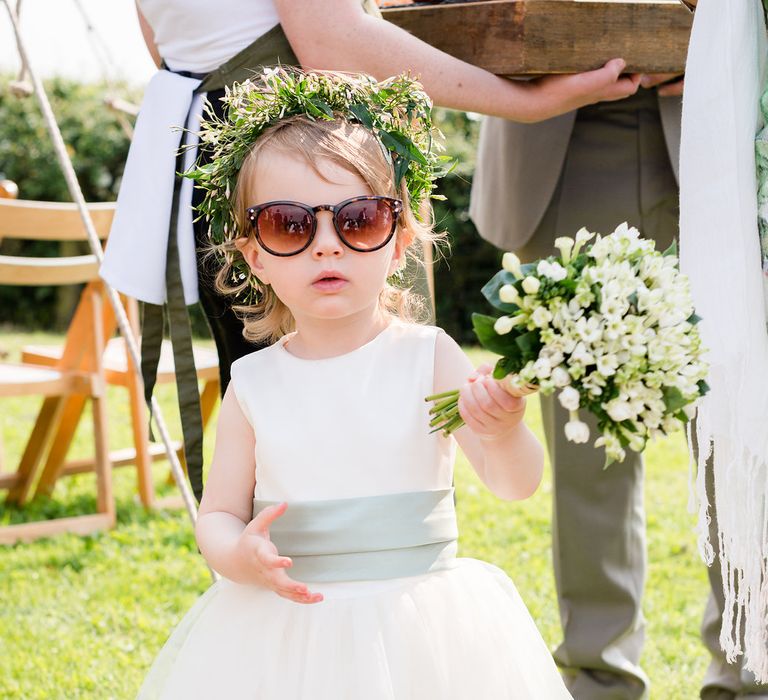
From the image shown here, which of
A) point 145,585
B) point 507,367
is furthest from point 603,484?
point 145,585

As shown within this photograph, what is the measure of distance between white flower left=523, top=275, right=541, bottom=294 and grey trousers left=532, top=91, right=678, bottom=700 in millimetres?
1577

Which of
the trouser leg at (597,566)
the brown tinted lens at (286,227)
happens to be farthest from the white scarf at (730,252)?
the trouser leg at (597,566)

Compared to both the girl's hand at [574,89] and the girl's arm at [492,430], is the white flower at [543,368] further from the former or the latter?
the girl's hand at [574,89]

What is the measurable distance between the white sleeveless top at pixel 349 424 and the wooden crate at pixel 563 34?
31.3 inches

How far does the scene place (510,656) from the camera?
185cm

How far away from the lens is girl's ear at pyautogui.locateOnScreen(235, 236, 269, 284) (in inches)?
80.6

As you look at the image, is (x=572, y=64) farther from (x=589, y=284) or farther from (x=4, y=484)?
(x=4, y=484)

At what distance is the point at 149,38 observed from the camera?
261cm

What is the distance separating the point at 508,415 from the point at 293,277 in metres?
0.50

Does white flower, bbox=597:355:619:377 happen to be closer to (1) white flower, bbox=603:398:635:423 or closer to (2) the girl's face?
(1) white flower, bbox=603:398:635:423

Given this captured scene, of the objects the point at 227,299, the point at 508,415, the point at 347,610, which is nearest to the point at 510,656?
the point at 347,610

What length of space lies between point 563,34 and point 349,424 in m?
1.10

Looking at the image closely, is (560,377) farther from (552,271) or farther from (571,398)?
(552,271)

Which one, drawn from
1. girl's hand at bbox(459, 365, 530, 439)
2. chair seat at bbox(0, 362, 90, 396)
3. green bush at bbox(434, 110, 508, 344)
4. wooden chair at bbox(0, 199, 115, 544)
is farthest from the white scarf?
green bush at bbox(434, 110, 508, 344)
